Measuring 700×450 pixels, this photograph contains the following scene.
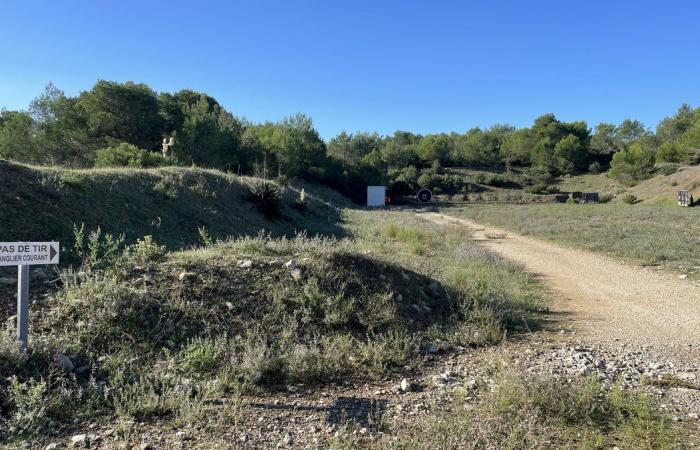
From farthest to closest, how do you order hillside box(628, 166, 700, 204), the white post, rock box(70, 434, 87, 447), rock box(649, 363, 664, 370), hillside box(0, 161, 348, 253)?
hillside box(628, 166, 700, 204)
hillside box(0, 161, 348, 253)
rock box(649, 363, 664, 370)
the white post
rock box(70, 434, 87, 447)

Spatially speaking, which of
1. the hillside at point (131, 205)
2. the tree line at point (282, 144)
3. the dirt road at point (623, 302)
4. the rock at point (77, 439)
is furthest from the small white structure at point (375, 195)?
the rock at point (77, 439)

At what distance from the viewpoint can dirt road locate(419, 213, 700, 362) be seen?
17.5ft

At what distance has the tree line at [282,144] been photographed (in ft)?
85.1

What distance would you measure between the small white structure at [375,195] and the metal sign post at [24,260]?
4420 centimetres

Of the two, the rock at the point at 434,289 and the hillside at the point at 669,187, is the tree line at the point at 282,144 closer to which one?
the hillside at the point at 669,187

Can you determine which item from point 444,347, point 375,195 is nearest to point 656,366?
point 444,347

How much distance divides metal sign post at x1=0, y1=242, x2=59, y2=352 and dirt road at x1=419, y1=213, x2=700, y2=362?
5.96 m

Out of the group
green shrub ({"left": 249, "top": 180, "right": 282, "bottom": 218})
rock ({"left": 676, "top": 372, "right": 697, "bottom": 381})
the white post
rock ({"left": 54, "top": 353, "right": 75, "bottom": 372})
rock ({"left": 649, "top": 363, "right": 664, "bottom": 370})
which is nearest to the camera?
the white post

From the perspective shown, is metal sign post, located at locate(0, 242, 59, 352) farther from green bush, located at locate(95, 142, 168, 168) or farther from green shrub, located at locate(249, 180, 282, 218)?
green bush, located at locate(95, 142, 168, 168)

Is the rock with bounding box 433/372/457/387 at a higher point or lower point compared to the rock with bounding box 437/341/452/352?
lower

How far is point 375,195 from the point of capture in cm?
4775

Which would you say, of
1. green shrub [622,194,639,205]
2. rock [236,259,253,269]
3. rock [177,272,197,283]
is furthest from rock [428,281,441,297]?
green shrub [622,194,639,205]

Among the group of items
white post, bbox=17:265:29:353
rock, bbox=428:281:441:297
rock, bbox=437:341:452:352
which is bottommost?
rock, bbox=437:341:452:352

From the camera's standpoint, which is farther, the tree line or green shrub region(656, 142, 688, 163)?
green shrub region(656, 142, 688, 163)
